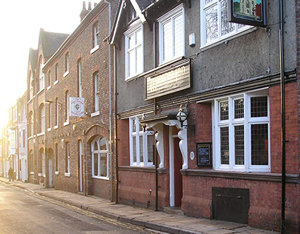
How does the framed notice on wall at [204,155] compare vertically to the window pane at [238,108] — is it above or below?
below

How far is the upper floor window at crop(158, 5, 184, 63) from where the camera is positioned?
13805mm

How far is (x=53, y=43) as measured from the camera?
124 feet

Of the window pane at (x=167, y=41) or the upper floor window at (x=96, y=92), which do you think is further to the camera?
the upper floor window at (x=96, y=92)

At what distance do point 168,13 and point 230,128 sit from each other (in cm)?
510

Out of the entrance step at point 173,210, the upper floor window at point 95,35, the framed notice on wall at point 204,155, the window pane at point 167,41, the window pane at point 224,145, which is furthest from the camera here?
the upper floor window at point 95,35

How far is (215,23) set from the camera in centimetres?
1194

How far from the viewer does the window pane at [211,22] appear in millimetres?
11914

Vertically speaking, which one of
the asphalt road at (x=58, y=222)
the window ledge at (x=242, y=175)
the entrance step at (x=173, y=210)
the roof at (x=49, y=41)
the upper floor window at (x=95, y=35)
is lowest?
the asphalt road at (x=58, y=222)

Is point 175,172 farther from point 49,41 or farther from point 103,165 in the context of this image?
point 49,41

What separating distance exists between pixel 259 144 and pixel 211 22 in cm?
387

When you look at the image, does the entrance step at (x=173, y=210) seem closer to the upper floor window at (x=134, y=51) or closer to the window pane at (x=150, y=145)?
the window pane at (x=150, y=145)

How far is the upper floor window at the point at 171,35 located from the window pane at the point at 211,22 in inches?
56.3

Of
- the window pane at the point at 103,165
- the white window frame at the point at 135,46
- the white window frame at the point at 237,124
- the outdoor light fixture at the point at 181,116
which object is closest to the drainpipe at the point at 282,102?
the white window frame at the point at 237,124

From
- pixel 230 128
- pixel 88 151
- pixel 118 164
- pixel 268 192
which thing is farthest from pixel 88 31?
pixel 268 192
